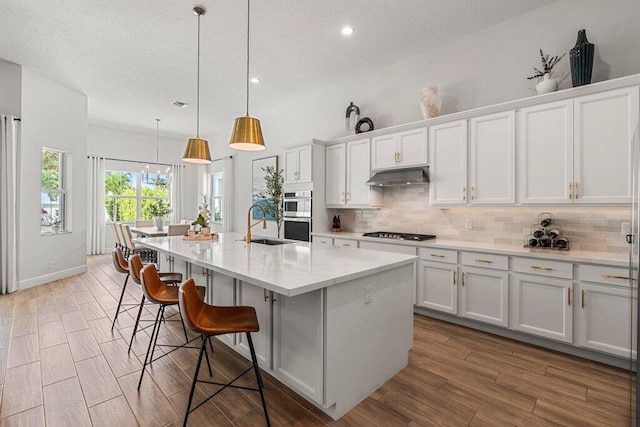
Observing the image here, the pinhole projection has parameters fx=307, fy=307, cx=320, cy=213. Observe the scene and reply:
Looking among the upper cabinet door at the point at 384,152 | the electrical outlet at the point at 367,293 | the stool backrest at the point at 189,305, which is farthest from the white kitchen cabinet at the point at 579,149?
the stool backrest at the point at 189,305

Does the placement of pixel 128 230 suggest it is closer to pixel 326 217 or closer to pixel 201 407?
pixel 326 217

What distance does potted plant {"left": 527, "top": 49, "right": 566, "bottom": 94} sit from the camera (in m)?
2.88

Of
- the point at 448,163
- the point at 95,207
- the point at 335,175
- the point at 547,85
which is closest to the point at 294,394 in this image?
the point at 448,163

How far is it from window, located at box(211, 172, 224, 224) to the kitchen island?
18.8 ft

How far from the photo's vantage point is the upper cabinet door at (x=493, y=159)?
305 cm

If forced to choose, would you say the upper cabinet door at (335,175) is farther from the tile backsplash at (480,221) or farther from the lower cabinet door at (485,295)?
the lower cabinet door at (485,295)

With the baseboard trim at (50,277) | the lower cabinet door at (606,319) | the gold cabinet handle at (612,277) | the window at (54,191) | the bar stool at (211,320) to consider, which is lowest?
the baseboard trim at (50,277)

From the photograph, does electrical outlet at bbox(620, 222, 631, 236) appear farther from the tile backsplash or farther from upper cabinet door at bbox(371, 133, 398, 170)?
→ upper cabinet door at bbox(371, 133, 398, 170)

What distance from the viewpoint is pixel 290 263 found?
2154mm

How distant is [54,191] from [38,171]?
0.52 metres

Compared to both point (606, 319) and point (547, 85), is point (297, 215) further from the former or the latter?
point (606, 319)

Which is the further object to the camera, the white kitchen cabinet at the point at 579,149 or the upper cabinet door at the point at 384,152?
the upper cabinet door at the point at 384,152

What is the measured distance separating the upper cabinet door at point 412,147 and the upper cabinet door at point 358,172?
524 millimetres

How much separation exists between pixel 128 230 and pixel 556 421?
654 cm
